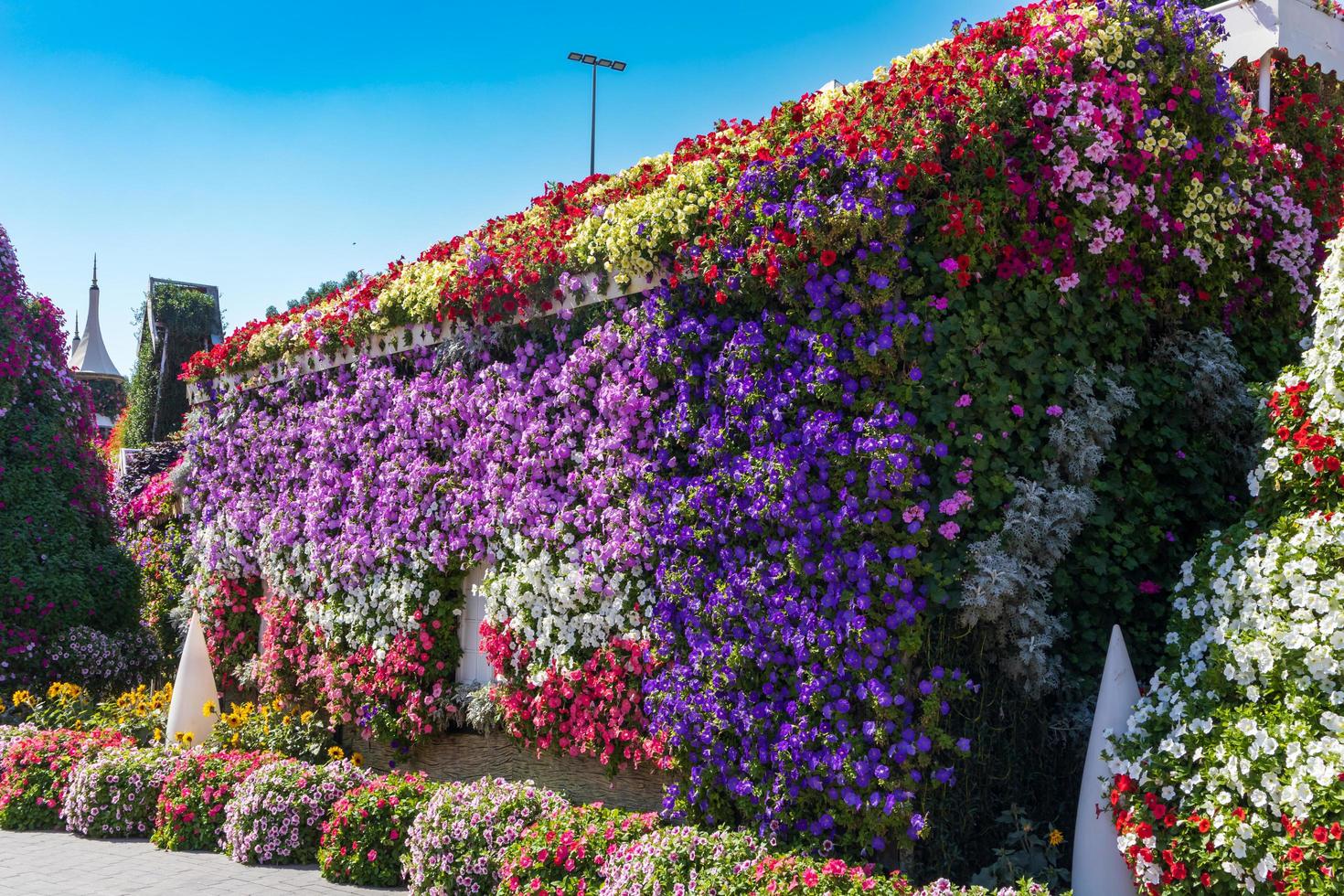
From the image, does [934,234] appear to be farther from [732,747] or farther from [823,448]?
[732,747]

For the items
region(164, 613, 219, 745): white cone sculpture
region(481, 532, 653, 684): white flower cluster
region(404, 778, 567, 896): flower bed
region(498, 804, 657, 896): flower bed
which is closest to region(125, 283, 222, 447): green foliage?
region(164, 613, 219, 745): white cone sculpture

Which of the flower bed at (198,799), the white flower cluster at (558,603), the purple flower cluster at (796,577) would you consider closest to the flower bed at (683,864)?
the purple flower cluster at (796,577)

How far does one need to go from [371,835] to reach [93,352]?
4661cm

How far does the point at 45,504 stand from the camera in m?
11.5

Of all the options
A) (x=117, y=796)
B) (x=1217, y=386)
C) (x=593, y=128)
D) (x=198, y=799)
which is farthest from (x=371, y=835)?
(x=593, y=128)

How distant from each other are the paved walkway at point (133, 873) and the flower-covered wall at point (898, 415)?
157 cm

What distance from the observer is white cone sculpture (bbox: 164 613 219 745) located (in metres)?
8.80

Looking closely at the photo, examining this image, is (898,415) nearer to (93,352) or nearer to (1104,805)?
(1104,805)

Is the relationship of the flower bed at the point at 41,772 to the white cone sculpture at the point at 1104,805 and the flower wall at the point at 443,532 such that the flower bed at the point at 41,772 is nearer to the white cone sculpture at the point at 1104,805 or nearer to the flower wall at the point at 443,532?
the flower wall at the point at 443,532

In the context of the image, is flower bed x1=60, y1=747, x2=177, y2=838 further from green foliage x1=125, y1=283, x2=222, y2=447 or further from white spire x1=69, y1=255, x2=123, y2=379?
white spire x1=69, y1=255, x2=123, y2=379

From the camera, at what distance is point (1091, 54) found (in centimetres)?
529

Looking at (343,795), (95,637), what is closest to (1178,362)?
(343,795)

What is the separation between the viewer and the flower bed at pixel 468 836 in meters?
5.81

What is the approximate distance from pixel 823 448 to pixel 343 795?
4035 mm
